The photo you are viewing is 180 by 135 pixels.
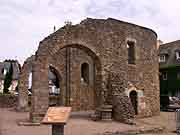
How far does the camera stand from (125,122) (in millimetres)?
13711

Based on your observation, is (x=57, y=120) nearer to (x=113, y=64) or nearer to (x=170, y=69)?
(x=113, y=64)

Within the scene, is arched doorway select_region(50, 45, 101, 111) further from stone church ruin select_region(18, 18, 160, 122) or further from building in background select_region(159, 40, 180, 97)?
building in background select_region(159, 40, 180, 97)

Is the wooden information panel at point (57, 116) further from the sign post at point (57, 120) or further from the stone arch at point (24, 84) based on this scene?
the stone arch at point (24, 84)

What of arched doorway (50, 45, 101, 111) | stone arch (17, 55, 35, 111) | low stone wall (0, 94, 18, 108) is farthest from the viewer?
low stone wall (0, 94, 18, 108)

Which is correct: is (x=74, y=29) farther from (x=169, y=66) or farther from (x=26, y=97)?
(x=169, y=66)

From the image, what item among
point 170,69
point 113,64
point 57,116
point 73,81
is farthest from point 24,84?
point 170,69

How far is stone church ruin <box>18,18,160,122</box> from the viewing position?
550 inches

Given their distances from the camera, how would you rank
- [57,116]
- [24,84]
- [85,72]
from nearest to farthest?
[57,116] → [24,84] → [85,72]

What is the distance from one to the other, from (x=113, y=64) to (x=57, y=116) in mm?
9264

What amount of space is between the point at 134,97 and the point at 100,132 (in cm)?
711

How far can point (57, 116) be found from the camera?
7180 millimetres

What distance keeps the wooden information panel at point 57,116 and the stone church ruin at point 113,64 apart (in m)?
6.31

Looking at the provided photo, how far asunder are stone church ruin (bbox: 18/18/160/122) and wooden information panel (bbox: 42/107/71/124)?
6.31m

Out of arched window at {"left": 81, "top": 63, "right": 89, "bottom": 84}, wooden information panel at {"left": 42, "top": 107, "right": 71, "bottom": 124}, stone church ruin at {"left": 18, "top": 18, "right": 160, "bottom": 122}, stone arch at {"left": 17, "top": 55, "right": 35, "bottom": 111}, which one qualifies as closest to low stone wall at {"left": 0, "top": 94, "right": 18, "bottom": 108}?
stone arch at {"left": 17, "top": 55, "right": 35, "bottom": 111}
